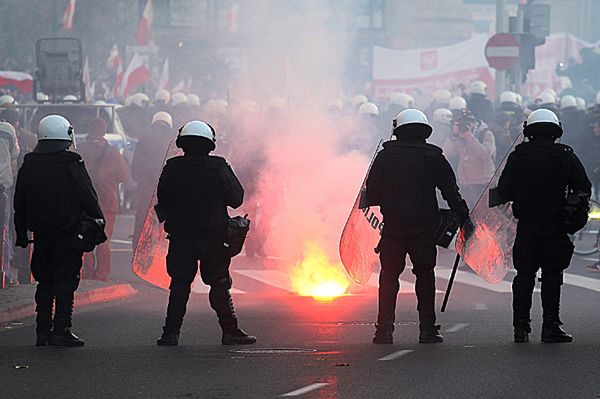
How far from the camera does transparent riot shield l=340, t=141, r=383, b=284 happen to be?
12.8 meters

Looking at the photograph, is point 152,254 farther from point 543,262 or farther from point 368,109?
point 368,109

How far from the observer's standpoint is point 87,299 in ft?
50.1

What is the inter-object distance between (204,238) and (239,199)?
0.37 m

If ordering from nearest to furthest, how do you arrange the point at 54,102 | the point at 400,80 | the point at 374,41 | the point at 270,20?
the point at 54,102
the point at 270,20
the point at 400,80
the point at 374,41

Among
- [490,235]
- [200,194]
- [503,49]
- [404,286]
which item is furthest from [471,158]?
[503,49]

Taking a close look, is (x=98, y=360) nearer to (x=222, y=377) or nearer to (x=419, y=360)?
(x=222, y=377)

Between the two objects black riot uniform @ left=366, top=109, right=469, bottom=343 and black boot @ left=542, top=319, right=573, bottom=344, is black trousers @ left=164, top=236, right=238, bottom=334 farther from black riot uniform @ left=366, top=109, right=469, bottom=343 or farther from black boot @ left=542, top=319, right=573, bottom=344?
black boot @ left=542, top=319, right=573, bottom=344

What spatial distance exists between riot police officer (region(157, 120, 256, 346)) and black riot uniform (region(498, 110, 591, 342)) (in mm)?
1964

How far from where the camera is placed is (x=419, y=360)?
415 inches

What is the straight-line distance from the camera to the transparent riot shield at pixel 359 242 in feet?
42.1

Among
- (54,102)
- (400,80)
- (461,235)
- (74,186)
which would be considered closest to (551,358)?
(461,235)

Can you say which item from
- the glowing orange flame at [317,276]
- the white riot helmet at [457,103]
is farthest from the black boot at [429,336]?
the white riot helmet at [457,103]

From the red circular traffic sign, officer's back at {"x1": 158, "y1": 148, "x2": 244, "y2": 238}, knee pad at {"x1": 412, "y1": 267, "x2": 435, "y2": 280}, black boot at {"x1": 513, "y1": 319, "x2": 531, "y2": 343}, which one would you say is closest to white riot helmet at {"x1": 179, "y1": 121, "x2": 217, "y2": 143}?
officer's back at {"x1": 158, "y1": 148, "x2": 244, "y2": 238}

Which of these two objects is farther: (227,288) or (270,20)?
(270,20)
